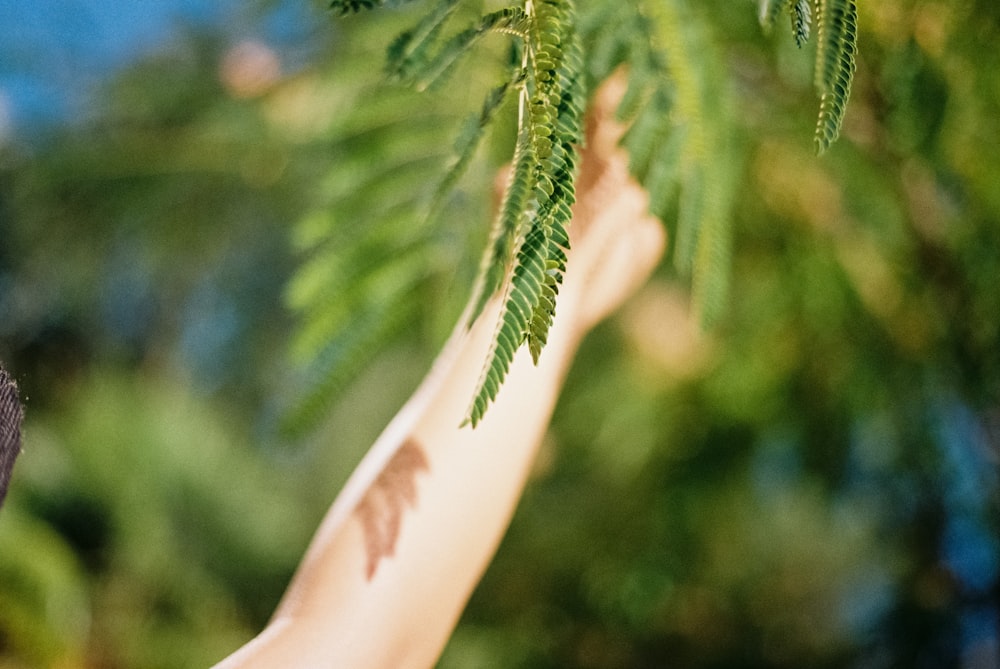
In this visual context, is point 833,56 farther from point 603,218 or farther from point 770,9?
point 603,218

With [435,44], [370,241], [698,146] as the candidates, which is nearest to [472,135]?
[435,44]

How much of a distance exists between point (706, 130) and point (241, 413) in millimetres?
1438

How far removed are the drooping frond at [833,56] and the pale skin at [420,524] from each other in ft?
0.61

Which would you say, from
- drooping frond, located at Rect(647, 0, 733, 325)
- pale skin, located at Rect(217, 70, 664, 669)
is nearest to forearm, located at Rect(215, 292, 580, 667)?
pale skin, located at Rect(217, 70, 664, 669)

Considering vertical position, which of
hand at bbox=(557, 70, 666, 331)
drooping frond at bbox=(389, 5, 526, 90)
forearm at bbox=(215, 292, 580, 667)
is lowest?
forearm at bbox=(215, 292, 580, 667)

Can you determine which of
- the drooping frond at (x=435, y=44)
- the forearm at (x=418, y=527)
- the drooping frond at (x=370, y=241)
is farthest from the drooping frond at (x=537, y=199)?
the drooping frond at (x=370, y=241)

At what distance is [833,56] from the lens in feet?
0.90

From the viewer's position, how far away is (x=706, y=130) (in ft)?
1.51

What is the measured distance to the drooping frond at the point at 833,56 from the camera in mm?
274

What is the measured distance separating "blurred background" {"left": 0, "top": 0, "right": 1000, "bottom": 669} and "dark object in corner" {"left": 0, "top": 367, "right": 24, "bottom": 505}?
23 cm

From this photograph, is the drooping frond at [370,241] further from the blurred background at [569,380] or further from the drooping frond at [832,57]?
the drooping frond at [832,57]

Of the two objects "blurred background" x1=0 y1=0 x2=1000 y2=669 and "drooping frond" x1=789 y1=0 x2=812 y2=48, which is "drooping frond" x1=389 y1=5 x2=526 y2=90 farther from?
"blurred background" x1=0 y1=0 x2=1000 y2=669

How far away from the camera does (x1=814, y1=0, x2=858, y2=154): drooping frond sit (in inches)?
10.8

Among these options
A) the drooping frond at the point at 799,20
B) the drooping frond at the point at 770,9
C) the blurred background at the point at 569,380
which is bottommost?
the blurred background at the point at 569,380
